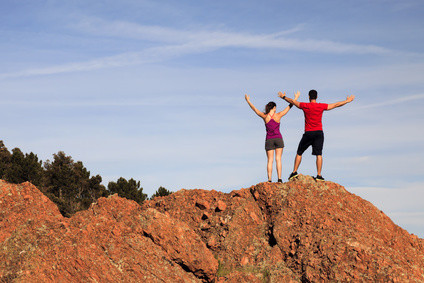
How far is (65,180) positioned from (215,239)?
37131mm

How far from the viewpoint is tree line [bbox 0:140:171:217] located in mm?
42594

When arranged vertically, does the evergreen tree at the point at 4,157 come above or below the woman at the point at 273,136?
above

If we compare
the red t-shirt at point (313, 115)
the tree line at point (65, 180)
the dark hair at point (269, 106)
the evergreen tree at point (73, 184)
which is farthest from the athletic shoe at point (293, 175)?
the evergreen tree at point (73, 184)

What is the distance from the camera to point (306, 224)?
484 inches

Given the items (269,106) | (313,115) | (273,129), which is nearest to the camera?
(313,115)

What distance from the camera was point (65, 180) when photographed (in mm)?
46406

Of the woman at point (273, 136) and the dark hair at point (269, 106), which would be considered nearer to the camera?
the woman at point (273, 136)

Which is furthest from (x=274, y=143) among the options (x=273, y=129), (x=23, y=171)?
(x=23, y=171)

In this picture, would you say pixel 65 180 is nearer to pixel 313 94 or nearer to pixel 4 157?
pixel 4 157

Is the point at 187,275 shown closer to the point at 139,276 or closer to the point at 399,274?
the point at 139,276

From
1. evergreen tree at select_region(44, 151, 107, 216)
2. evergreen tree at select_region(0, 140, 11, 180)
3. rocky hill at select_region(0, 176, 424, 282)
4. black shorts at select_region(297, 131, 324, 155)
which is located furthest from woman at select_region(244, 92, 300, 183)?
evergreen tree at select_region(0, 140, 11, 180)

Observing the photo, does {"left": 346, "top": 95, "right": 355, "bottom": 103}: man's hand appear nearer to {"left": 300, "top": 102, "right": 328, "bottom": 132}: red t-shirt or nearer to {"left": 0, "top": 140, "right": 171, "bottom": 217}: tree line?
{"left": 300, "top": 102, "right": 328, "bottom": 132}: red t-shirt

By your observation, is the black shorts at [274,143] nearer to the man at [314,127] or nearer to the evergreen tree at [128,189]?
the man at [314,127]

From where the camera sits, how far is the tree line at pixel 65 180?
42594 millimetres
